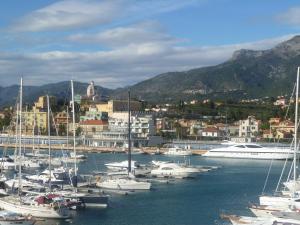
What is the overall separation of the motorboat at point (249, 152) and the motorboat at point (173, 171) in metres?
26.9

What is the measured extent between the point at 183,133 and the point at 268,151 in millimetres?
36440

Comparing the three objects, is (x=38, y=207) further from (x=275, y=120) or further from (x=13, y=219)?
→ (x=275, y=120)

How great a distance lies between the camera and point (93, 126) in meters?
104

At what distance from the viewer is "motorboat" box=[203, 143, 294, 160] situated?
232 ft

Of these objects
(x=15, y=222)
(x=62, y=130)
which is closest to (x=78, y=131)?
(x=62, y=130)

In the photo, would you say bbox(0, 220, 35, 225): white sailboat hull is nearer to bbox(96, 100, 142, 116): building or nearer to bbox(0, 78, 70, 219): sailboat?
bbox(0, 78, 70, 219): sailboat

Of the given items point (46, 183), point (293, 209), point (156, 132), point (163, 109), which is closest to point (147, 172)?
point (46, 183)

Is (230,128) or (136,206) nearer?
(136,206)

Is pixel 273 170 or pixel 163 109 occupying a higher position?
pixel 163 109

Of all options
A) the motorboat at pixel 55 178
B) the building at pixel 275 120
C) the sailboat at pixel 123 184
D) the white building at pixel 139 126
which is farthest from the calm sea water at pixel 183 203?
the building at pixel 275 120

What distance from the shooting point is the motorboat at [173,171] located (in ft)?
147

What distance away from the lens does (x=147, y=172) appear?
44.9 meters

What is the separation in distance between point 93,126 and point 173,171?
59972 mm

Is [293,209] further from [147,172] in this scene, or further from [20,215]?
[147,172]
